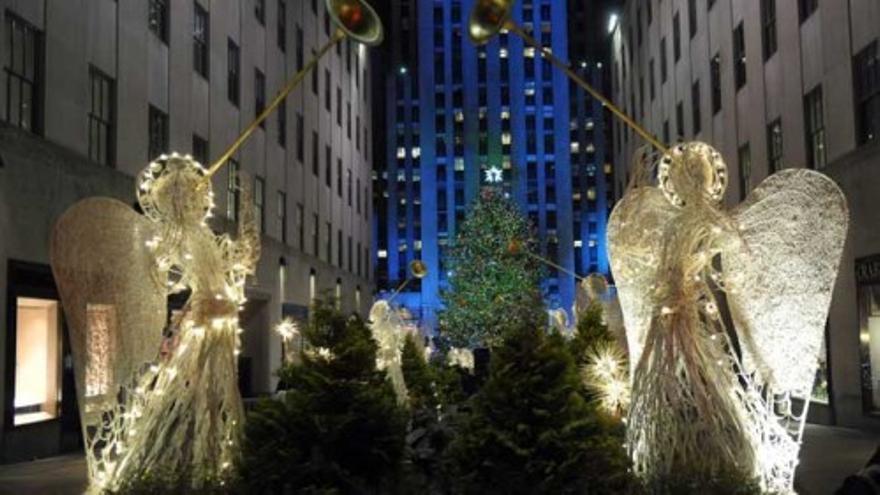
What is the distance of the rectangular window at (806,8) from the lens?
77.7ft

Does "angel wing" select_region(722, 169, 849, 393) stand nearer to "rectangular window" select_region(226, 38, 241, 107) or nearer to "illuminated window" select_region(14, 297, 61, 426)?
"illuminated window" select_region(14, 297, 61, 426)

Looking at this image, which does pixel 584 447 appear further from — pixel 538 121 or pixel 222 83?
pixel 538 121

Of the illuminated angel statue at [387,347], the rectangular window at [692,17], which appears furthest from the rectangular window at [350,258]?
the illuminated angel statue at [387,347]

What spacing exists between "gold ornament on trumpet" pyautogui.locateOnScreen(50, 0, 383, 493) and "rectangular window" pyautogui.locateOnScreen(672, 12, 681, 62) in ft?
101

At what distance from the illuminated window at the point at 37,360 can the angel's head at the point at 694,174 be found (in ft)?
38.5

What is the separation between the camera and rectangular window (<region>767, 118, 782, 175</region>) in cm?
2709

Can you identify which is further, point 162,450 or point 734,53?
point 734,53

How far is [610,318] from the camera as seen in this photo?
2747 centimetres

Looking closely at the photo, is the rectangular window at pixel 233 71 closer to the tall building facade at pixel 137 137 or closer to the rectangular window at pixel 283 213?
the tall building facade at pixel 137 137

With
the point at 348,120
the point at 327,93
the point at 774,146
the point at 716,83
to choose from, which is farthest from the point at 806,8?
the point at 348,120

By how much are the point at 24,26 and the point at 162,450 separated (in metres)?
10.1

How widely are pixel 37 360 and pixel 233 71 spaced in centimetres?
1564

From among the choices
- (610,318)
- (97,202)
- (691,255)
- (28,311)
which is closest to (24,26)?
(28,311)

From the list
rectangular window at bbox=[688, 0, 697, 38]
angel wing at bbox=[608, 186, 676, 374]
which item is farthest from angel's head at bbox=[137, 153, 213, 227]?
rectangular window at bbox=[688, 0, 697, 38]
